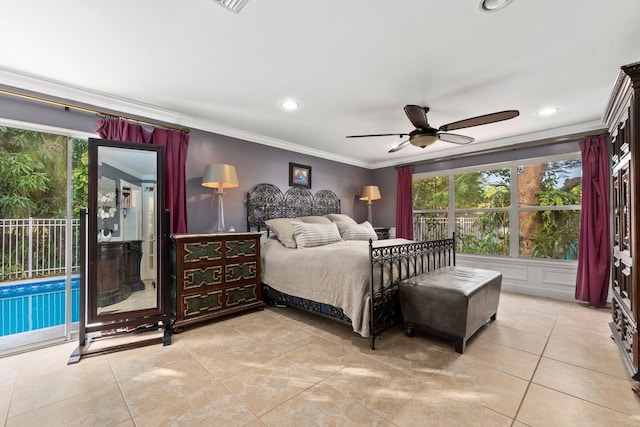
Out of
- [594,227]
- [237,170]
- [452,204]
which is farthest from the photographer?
[452,204]

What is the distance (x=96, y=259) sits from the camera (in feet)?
7.99

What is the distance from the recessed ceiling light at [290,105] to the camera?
3.05 metres

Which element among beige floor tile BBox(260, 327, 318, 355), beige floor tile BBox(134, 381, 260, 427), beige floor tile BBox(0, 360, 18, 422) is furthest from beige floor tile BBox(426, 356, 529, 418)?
beige floor tile BBox(0, 360, 18, 422)

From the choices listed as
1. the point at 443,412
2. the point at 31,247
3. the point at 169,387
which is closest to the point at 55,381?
the point at 169,387

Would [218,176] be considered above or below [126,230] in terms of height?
above

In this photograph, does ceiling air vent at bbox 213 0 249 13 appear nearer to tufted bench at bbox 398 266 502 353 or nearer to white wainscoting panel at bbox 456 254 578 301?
tufted bench at bbox 398 266 502 353

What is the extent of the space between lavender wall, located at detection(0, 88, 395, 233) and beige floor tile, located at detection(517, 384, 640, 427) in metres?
3.54

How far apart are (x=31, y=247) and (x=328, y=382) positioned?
13.6ft

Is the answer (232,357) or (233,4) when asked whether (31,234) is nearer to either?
(232,357)

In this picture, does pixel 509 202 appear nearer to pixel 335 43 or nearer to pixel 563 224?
pixel 563 224

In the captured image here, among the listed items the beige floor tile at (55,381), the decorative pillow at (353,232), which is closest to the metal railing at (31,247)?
the beige floor tile at (55,381)

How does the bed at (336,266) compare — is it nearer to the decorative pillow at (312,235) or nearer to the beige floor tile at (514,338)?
the decorative pillow at (312,235)

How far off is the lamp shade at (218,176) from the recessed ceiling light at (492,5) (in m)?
2.88

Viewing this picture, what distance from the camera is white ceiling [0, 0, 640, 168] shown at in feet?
5.62
